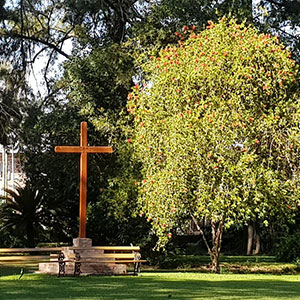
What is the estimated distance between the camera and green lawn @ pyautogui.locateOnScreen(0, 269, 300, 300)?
1089cm

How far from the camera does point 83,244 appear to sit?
1694 centimetres

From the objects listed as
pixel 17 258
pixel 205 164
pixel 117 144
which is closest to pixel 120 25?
pixel 117 144

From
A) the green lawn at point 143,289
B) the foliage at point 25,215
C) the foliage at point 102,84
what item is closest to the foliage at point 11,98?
the foliage at point 25,215

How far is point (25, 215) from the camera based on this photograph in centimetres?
2325

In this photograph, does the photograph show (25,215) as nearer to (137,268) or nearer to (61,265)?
(137,268)

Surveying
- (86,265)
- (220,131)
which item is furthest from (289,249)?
(86,265)

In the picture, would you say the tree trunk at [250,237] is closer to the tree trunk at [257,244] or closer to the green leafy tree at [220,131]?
the tree trunk at [257,244]

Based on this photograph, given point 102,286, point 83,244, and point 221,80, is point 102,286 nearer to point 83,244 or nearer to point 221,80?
point 83,244

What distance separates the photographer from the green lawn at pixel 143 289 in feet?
35.7

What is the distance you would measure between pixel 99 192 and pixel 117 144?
2.04 metres

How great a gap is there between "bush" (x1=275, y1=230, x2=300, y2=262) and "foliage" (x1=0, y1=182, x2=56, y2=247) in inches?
295

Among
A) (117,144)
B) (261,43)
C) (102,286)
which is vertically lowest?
(102,286)

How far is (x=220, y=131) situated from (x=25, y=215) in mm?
8476

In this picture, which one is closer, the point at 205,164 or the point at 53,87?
the point at 205,164
